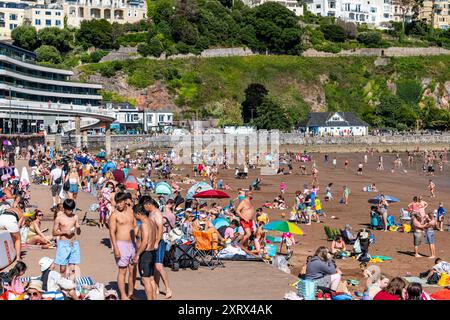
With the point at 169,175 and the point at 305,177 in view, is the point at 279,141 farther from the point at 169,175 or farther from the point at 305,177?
the point at 169,175

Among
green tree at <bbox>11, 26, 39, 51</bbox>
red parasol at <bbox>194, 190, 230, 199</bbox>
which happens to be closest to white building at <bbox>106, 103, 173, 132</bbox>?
green tree at <bbox>11, 26, 39, 51</bbox>

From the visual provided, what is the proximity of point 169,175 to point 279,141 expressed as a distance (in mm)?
34021

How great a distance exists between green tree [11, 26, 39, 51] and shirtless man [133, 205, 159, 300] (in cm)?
8986

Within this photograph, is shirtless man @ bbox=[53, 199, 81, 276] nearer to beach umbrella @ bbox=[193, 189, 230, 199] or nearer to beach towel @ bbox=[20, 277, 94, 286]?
beach towel @ bbox=[20, 277, 94, 286]

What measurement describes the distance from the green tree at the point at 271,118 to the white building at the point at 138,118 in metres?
10.0

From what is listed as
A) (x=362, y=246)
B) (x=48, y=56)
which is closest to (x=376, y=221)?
(x=362, y=246)

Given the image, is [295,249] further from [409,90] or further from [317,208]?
[409,90]

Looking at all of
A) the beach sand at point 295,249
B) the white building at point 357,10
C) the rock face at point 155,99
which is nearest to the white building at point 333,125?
the rock face at point 155,99

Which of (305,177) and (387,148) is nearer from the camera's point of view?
(305,177)

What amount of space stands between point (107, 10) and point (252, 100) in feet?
103

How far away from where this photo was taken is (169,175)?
41.5 meters

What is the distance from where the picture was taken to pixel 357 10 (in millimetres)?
133500
